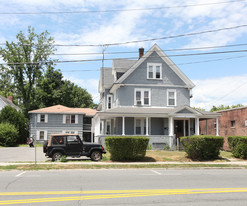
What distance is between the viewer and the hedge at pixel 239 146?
18.3 meters

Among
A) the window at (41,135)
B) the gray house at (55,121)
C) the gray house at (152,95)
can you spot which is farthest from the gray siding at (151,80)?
the window at (41,135)

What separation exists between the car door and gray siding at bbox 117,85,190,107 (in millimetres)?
10684

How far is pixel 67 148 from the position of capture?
17000mm

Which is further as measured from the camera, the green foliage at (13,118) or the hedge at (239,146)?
the green foliage at (13,118)

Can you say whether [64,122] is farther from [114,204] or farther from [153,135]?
[114,204]

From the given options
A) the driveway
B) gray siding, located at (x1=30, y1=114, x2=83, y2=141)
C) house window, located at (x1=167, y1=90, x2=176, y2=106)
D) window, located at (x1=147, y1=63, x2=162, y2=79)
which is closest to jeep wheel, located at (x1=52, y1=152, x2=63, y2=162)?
the driveway

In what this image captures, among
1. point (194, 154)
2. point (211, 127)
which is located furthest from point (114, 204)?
point (211, 127)

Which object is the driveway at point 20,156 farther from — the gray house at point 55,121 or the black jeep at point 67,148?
the gray house at point 55,121

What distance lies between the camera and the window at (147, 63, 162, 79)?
2797 centimetres

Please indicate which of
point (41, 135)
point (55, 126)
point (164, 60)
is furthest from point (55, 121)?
point (164, 60)

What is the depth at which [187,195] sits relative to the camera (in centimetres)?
780

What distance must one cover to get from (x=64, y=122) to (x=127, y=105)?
1735 cm

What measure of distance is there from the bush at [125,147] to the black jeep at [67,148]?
916 millimetres

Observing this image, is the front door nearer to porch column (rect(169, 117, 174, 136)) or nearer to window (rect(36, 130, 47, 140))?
porch column (rect(169, 117, 174, 136))
